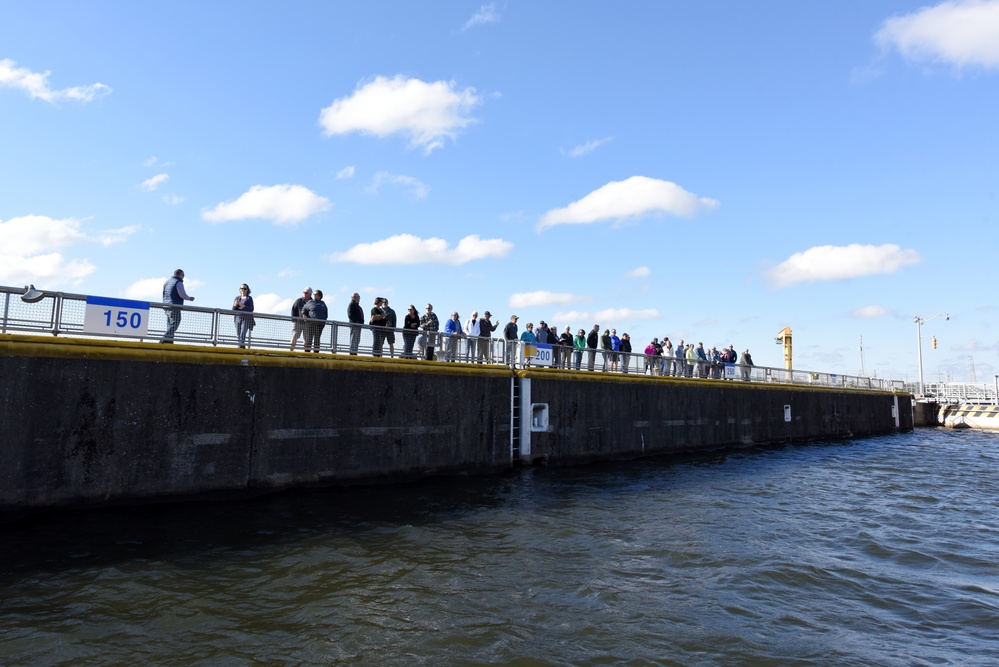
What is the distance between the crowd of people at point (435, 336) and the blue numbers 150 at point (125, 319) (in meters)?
0.54

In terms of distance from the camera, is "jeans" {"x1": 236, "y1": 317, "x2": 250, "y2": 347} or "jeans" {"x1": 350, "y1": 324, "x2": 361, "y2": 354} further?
"jeans" {"x1": 350, "y1": 324, "x2": 361, "y2": 354}

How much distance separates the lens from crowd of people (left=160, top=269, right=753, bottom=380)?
511 inches

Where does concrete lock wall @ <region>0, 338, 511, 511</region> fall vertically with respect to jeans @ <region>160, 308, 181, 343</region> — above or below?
below

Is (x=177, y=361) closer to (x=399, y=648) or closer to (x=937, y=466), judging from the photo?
(x=399, y=648)

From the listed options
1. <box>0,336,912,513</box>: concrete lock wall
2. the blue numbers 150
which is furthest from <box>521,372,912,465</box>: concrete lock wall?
the blue numbers 150

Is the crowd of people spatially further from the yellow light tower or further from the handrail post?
the yellow light tower

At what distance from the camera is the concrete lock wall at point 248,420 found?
991 centimetres

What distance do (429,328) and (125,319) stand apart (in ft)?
29.2

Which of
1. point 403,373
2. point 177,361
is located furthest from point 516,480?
point 177,361

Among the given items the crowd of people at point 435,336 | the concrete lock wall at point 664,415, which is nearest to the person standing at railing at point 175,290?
the crowd of people at point 435,336

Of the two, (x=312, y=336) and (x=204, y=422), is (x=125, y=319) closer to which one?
(x=204, y=422)

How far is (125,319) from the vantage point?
11328 mm

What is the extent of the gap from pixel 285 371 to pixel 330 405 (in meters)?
1.19

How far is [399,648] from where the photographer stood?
623cm
